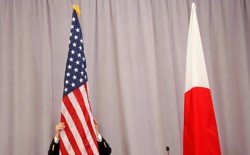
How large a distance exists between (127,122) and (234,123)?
4.04ft

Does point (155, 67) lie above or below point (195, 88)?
above

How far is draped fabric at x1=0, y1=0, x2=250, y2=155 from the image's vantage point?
7.66 feet

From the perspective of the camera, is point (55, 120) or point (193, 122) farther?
point (55, 120)

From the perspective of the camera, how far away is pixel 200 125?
5.92 feet

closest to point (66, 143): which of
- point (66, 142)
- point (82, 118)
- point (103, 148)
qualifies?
point (66, 142)

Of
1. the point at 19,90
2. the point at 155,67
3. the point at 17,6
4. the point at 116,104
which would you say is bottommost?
the point at 116,104

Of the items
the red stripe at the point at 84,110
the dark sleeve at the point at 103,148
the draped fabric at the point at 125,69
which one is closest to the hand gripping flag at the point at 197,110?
the draped fabric at the point at 125,69

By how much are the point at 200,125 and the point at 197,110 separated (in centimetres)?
12

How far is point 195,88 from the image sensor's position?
187cm

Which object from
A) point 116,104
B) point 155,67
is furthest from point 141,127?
point 155,67

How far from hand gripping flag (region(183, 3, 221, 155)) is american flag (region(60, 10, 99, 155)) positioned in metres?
0.80

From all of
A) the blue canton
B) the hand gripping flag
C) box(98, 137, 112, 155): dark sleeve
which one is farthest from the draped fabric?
the hand gripping flag

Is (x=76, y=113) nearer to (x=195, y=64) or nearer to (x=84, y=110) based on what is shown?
(x=84, y=110)

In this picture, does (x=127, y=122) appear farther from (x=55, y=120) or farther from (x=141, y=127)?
(x=55, y=120)
